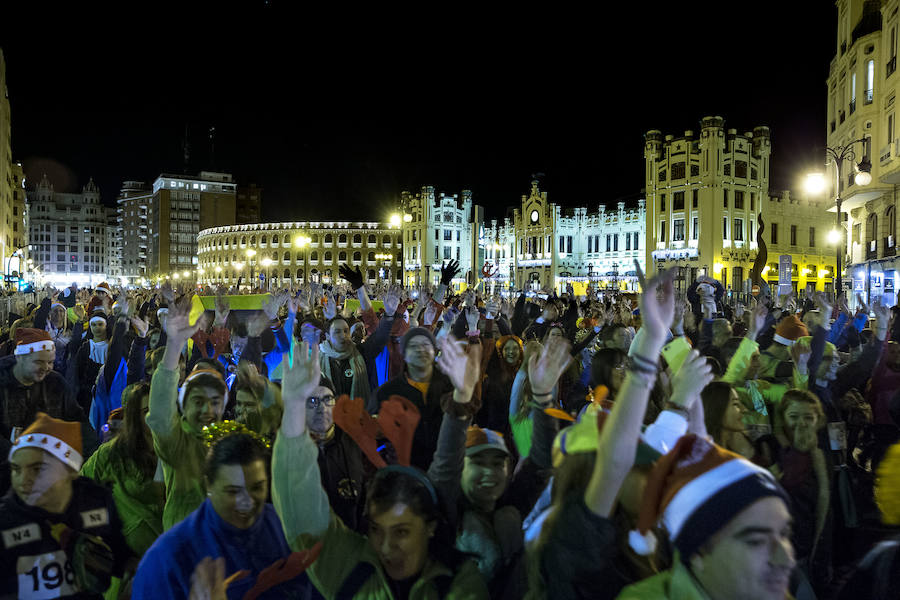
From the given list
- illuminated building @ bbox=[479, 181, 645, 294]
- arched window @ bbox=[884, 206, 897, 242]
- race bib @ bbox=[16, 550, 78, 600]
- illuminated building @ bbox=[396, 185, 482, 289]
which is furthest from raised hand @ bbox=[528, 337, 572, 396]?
illuminated building @ bbox=[396, 185, 482, 289]

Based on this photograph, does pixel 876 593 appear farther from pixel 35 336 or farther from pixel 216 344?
pixel 216 344

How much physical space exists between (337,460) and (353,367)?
2.53 m

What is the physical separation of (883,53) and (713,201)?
86.9 feet

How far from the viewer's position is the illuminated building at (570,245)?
197ft

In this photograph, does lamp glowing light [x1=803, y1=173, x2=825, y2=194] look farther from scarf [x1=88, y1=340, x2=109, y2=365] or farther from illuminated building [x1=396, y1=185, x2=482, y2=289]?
illuminated building [x1=396, y1=185, x2=482, y2=289]

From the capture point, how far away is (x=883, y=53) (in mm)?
24359

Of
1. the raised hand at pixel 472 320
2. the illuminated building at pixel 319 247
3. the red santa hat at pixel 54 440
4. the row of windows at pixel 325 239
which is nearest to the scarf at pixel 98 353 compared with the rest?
the raised hand at pixel 472 320

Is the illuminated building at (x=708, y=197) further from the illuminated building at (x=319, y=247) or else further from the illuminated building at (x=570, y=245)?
the illuminated building at (x=319, y=247)

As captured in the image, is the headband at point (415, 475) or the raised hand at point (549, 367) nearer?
the headband at point (415, 475)

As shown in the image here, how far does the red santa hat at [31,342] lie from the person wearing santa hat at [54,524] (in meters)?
2.52

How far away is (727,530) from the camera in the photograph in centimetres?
180

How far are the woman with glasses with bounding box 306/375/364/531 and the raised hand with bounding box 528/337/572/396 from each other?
1258 millimetres

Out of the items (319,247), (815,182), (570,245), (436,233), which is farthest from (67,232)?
(815,182)

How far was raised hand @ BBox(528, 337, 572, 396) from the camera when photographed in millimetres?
3074
